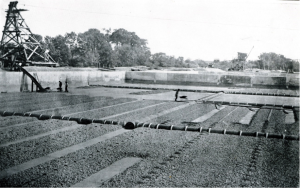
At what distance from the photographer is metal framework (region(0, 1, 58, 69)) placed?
19898mm

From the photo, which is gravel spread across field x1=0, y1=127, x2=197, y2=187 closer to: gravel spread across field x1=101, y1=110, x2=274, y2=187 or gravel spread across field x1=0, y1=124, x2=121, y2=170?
gravel spread across field x1=101, y1=110, x2=274, y2=187

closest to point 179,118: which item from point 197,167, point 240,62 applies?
point 197,167

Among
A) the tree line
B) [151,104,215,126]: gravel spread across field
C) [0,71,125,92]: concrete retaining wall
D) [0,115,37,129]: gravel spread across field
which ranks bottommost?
[0,115,37,129]: gravel spread across field

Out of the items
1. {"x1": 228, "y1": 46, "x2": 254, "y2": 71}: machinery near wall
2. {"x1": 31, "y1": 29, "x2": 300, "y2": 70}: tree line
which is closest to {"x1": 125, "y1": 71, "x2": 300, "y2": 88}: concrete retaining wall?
{"x1": 31, "y1": 29, "x2": 300, "y2": 70}: tree line

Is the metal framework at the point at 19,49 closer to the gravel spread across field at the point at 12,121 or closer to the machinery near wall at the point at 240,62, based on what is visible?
the gravel spread across field at the point at 12,121

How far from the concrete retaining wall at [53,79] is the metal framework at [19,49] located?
48.0 inches

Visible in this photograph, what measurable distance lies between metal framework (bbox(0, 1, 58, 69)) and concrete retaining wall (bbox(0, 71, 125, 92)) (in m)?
1.22

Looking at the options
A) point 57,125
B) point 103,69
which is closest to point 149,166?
point 57,125

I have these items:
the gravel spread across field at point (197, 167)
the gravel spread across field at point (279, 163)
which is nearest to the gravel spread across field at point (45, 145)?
the gravel spread across field at point (197, 167)

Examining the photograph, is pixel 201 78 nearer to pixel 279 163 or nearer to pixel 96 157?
pixel 279 163

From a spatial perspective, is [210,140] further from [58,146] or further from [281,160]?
[58,146]

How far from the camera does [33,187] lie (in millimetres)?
5348

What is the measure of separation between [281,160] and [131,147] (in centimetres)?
400

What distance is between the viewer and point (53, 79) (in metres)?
27.7
